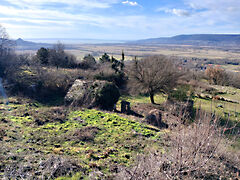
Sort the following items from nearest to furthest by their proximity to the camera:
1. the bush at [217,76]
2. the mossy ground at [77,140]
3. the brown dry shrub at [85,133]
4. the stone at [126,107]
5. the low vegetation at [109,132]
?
1. the low vegetation at [109,132]
2. the mossy ground at [77,140]
3. the brown dry shrub at [85,133]
4. the stone at [126,107]
5. the bush at [217,76]

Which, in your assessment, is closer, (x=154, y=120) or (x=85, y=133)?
(x=85, y=133)

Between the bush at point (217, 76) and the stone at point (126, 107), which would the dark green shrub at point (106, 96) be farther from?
the bush at point (217, 76)

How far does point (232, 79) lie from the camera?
3681 centimetres

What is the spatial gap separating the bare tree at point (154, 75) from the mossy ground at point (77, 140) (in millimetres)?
8352

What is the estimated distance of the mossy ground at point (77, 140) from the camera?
24.8 ft

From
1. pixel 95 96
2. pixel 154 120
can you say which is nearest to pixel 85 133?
pixel 154 120

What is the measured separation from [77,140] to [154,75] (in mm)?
13220

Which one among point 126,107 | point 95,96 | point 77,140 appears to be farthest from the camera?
point 95,96

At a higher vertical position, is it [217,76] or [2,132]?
[217,76]

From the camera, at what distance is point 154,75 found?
20.4 metres

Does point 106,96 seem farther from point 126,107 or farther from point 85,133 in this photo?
point 85,133

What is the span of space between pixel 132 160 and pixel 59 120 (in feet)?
23.2

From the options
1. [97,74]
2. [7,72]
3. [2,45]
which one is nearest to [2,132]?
[7,72]

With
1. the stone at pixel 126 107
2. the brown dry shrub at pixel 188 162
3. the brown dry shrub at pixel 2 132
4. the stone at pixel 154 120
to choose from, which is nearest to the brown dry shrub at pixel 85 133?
the brown dry shrub at pixel 2 132
